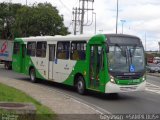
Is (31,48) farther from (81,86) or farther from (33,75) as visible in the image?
(81,86)

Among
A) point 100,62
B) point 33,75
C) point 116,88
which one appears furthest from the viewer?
point 33,75

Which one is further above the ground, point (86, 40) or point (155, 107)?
point (86, 40)

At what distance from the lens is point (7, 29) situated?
72.2m

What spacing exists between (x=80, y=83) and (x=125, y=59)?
2783 mm

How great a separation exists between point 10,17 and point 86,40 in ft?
179

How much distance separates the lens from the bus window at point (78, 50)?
20.1 metres

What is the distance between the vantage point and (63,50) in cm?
2236

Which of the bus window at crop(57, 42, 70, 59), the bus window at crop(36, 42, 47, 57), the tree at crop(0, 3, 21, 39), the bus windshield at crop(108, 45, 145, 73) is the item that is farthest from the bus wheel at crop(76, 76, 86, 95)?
the tree at crop(0, 3, 21, 39)

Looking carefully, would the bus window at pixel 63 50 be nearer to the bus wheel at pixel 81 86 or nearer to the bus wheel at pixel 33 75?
the bus wheel at pixel 81 86

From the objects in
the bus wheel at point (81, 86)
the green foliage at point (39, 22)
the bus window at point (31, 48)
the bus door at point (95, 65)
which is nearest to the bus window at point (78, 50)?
the bus door at point (95, 65)

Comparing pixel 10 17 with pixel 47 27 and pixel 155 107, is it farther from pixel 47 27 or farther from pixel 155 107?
pixel 155 107

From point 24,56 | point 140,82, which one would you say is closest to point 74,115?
point 140,82

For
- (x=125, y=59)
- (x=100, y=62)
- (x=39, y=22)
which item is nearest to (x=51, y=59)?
(x=100, y=62)

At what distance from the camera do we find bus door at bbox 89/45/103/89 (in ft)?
61.1
